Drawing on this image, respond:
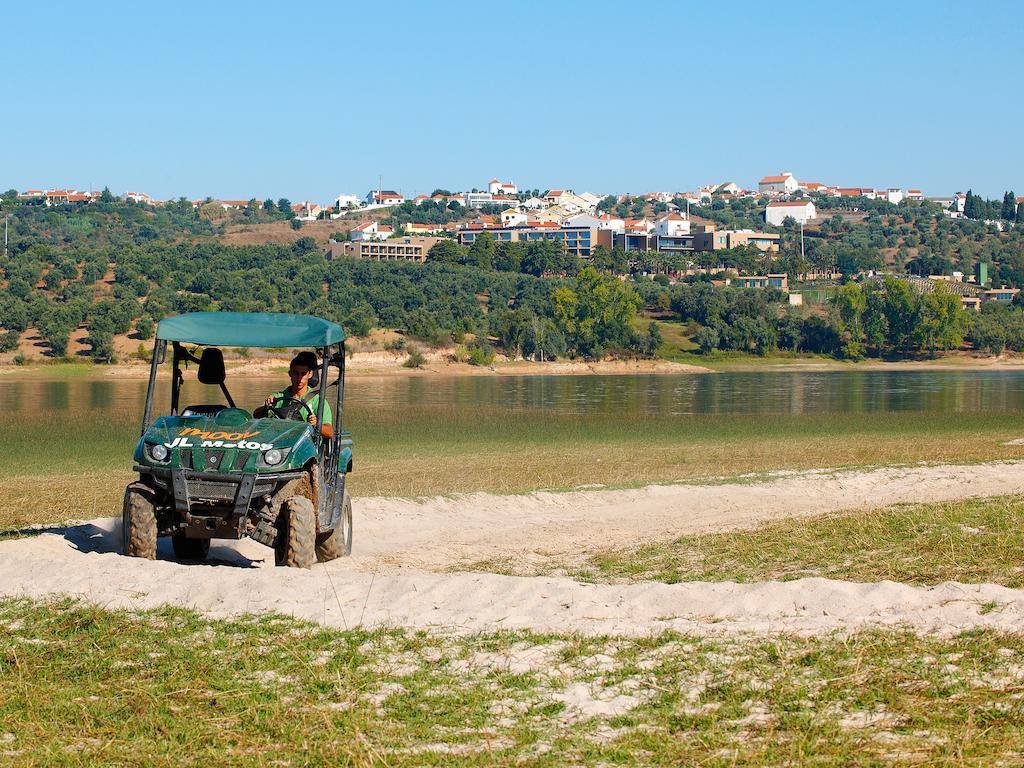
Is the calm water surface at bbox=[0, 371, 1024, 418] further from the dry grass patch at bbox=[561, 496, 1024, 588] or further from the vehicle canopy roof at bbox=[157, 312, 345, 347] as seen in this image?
the vehicle canopy roof at bbox=[157, 312, 345, 347]

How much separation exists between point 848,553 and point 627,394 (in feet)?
182

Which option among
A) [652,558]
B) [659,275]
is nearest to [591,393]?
[652,558]

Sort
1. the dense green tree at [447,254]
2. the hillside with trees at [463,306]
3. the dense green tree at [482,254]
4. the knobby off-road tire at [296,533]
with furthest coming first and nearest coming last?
the dense green tree at [447,254] < the dense green tree at [482,254] < the hillside with trees at [463,306] < the knobby off-road tire at [296,533]

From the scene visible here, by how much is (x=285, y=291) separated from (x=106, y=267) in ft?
70.4

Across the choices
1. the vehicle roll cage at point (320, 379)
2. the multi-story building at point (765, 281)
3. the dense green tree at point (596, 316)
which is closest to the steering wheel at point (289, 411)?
the vehicle roll cage at point (320, 379)

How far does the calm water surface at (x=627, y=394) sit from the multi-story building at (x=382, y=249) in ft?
284

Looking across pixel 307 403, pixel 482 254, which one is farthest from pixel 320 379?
pixel 482 254

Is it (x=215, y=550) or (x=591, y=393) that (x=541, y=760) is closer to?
(x=215, y=550)

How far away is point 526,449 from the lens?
109 ft

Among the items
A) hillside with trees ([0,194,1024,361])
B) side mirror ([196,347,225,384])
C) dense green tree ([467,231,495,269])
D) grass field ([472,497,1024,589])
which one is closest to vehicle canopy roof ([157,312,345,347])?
side mirror ([196,347,225,384])

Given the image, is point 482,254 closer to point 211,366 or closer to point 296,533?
point 211,366

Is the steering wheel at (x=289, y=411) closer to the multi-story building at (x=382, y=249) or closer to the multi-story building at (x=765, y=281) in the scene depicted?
the multi-story building at (x=765, y=281)

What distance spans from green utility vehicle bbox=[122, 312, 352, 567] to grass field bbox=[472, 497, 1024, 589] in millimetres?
2265

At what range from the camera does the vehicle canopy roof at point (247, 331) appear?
12.1m
